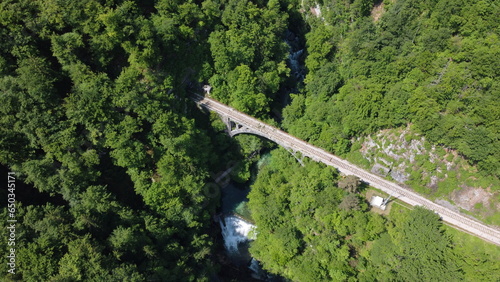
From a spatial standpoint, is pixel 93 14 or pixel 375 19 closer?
pixel 93 14

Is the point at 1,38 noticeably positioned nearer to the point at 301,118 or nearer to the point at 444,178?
the point at 301,118

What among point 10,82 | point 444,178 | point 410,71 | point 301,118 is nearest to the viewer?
point 10,82

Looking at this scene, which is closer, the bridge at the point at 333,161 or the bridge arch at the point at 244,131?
the bridge at the point at 333,161

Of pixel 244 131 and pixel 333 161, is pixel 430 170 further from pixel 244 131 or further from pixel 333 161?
pixel 244 131

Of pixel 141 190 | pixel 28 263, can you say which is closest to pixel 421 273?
pixel 141 190

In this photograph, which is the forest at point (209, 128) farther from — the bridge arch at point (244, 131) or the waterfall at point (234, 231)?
the waterfall at point (234, 231)

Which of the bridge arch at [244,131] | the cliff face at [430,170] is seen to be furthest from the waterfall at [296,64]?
the cliff face at [430,170]

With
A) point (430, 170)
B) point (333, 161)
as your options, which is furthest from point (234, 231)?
point (430, 170)
